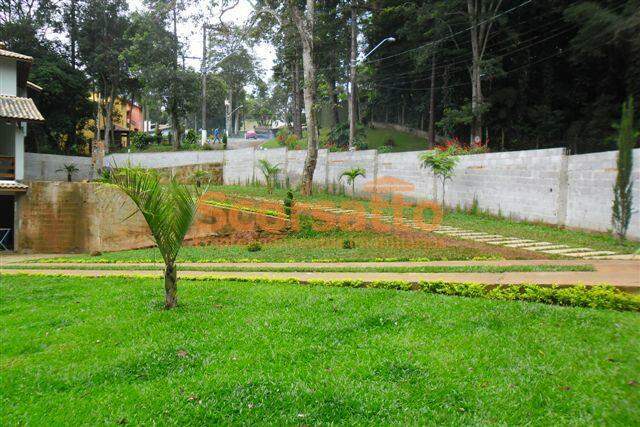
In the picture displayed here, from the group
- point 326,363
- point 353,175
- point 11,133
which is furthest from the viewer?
point 11,133

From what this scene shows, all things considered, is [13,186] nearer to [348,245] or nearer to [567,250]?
[348,245]

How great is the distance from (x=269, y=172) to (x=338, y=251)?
8966 mm

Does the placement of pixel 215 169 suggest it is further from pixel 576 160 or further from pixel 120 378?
pixel 120 378

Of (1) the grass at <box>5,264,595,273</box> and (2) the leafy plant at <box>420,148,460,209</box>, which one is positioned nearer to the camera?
(1) the grass at <box>5,264,595,273</box>

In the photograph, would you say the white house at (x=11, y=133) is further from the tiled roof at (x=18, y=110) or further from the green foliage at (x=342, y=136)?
the green foliage at (x=342, y=136)

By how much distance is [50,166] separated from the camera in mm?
26594

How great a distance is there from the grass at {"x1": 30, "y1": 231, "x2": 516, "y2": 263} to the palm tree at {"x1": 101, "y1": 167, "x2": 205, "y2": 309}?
343 centimetres

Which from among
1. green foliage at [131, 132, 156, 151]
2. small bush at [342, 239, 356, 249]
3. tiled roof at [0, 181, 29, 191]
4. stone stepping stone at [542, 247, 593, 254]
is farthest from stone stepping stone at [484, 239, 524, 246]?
green foliage at [131, 132, 156, 151]

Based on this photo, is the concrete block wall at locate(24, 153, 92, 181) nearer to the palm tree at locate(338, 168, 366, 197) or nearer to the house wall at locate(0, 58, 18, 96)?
the house wall at locate(0, 58, 18, 96)

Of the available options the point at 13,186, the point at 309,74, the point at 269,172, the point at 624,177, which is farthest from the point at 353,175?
the point at 13,186

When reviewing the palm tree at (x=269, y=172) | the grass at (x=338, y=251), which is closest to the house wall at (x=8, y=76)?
the palm tree at (x=269, y=172)

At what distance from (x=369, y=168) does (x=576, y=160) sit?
7755 mm

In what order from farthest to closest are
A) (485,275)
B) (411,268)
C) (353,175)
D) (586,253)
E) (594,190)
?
(353,175)
(594,190)
(586,253)
(411,268)
(485,275)

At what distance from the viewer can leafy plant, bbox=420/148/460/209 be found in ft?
43.7
